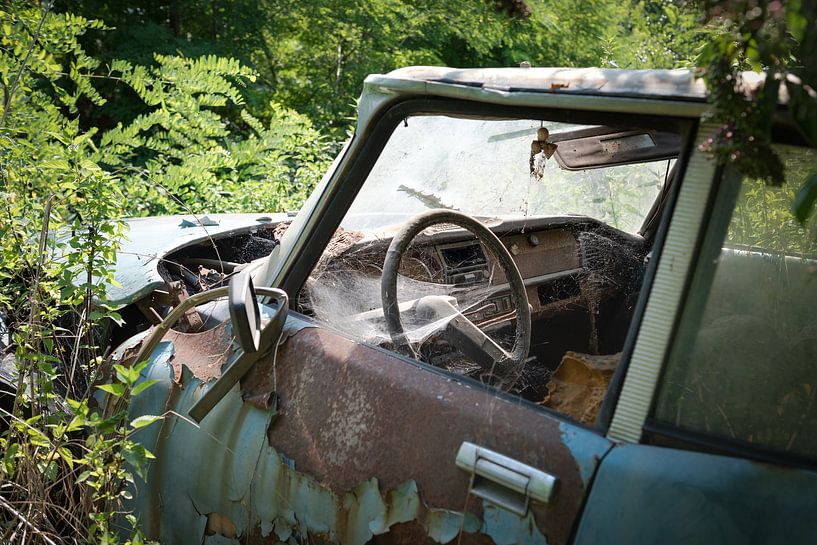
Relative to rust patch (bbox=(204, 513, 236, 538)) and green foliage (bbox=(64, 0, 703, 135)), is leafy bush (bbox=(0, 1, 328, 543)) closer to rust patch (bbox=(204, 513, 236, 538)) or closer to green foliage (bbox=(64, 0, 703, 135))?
rust patch (bbox=(204, 513, 236, 538))

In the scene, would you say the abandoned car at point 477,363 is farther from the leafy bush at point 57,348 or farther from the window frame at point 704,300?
the leafy bush at point 57,348

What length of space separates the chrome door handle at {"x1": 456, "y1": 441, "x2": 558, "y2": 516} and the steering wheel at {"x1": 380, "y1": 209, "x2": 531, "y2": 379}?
2.00 feet

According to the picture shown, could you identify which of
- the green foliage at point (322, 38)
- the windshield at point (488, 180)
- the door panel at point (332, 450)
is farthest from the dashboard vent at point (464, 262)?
the green foliage at point (322, 38)

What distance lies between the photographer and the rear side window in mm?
1615

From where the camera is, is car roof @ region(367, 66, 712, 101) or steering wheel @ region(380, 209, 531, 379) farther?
steering wheel @ region(380, 209, 531, 379)

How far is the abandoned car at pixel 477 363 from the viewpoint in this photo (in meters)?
1.61

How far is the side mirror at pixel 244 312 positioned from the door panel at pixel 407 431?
0.50 ft

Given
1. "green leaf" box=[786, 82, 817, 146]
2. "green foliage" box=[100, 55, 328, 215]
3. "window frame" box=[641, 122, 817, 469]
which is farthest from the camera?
"green foliage" box=[100, 55, 328, 215]

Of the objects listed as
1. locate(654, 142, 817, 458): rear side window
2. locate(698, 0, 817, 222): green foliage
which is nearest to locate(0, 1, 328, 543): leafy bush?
locate(654, 142, 817, 458): rear side window

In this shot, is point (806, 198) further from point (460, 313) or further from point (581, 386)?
point (460, 313)

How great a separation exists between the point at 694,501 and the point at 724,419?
19 centimetres

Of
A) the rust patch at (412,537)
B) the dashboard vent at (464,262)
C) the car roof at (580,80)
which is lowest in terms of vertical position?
the rust patch at (412,537)

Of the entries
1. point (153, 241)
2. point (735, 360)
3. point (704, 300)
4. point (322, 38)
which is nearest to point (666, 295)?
point (704, 300)

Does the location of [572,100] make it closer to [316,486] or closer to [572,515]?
[572,515]
